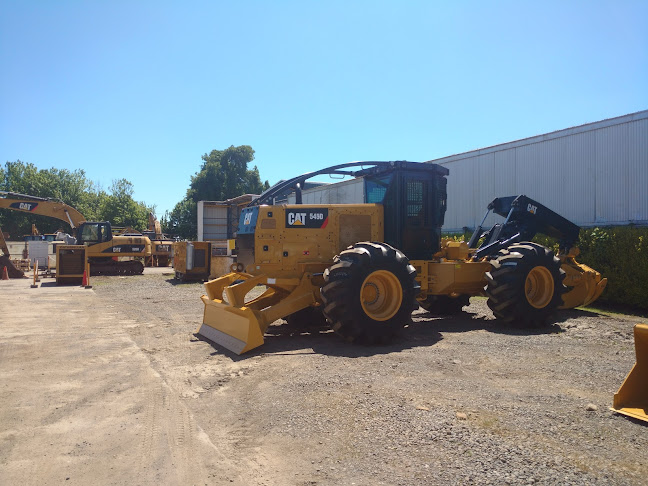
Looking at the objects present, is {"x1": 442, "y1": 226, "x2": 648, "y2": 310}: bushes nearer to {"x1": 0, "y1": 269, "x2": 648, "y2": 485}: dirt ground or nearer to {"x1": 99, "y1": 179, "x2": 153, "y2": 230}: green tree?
{"x1": 0, "y1": 269, "x2": 648, "y2": 485}: dirt ground

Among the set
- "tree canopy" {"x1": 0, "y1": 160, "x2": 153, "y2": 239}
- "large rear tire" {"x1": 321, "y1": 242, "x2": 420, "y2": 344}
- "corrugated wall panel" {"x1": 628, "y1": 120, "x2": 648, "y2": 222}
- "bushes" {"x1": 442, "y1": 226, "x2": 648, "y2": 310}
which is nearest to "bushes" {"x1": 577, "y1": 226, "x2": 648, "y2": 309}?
"bushes" {"x1": 442, "y1": 226, "x2": 648, "y2": 310}

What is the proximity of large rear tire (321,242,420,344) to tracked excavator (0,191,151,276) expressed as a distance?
19.7 m

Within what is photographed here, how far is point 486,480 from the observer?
3361mm

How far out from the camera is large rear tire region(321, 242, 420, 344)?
737 centimetres

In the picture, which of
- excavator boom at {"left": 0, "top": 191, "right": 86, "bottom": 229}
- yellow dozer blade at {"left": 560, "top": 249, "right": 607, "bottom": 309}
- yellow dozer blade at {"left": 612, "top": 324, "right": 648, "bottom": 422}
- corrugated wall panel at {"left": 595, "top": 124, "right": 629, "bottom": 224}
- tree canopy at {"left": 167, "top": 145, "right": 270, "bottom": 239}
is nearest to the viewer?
yellow dozer blade at {"left": 612, "top": 324, "right": 648, "bottom": 422}

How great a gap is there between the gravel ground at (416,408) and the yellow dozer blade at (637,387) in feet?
0.51

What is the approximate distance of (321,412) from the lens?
15.5 feet

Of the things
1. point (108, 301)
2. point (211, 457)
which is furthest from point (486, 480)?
point (108, 301)

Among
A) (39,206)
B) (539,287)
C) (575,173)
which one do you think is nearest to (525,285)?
(539,287)

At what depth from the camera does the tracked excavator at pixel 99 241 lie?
24.3 m

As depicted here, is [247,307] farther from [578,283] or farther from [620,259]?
[620,259]

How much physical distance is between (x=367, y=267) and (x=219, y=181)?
1605 inches

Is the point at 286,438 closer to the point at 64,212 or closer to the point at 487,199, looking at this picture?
the point at 487,199

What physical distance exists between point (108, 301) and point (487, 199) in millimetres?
13106
